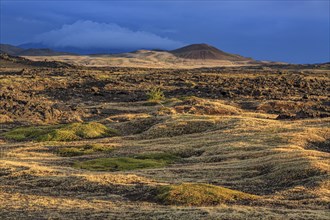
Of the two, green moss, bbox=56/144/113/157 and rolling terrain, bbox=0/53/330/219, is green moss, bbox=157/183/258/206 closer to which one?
rolling terrain, bbox=0/53/330/219

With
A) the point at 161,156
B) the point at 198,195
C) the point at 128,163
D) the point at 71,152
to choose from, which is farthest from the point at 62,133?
the point at 198,195

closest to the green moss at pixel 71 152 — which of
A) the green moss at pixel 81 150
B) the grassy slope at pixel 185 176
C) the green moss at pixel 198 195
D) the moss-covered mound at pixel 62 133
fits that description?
the green moss at pixel 81 150

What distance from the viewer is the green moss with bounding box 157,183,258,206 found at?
1850cm

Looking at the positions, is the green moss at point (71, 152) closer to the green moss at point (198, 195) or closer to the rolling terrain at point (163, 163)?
the rolling terrain at point (163, 163)

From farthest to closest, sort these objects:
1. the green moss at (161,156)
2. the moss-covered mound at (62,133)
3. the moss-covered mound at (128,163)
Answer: the moss-covered mound at (62,133), the green moss at (161,156), the moss-covered mound at (128,163)

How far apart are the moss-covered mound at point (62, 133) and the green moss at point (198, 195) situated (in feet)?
68.8

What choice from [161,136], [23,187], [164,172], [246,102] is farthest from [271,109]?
Result: [23,187]

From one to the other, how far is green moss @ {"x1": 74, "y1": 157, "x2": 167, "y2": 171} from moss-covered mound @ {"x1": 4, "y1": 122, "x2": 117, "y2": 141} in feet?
34.8

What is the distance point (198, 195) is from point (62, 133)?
2290 centimetres

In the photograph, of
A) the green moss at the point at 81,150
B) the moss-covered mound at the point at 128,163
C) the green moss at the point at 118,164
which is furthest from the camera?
the green moss at the point at 81,150

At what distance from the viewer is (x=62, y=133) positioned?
39938 mm

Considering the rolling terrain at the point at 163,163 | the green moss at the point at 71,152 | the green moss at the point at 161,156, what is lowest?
the green moss at the point at 71,152

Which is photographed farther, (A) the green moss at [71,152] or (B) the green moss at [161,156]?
(A) the green moss at [71,152]

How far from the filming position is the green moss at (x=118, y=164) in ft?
90.0
